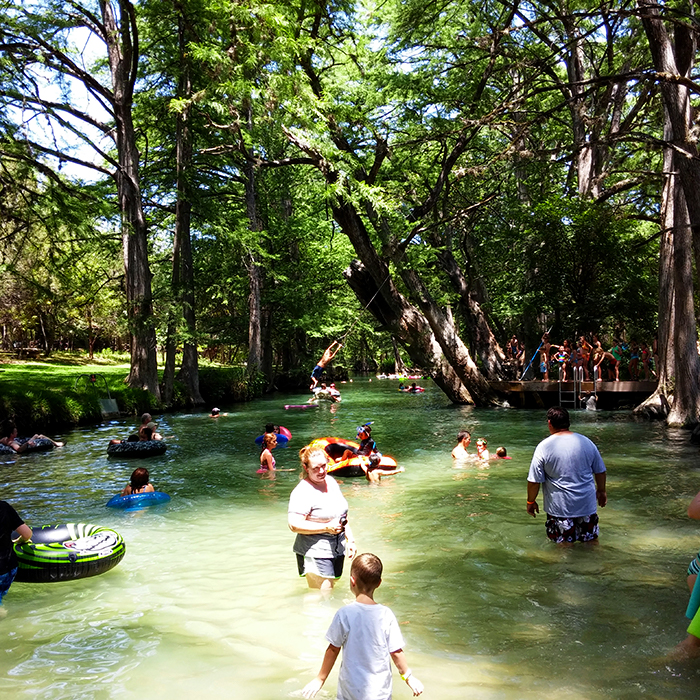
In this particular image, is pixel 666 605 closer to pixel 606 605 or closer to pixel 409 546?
pixel 606 605

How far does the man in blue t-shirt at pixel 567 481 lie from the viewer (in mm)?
6516

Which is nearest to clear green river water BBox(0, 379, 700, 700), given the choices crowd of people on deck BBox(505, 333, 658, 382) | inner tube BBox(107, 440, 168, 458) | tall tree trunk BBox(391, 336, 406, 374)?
inner tube BBox(107, 440, 168, 458)

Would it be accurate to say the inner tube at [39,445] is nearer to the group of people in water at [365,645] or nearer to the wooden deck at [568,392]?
the group of people in water at [365,645]

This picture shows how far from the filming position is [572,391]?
2589cm

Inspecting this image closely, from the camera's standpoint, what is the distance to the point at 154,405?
25906mm

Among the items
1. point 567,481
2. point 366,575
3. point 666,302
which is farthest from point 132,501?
point 666,302

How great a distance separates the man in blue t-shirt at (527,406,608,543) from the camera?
6.52m

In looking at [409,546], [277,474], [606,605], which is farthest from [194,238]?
[606,605]

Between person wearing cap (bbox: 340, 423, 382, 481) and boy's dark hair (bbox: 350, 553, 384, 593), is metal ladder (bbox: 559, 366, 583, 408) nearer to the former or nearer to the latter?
person wearing cap (bbox: 340, 423, 382, 481)

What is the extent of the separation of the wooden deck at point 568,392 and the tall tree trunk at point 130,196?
1532 cm

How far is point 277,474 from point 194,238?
27.9 metres

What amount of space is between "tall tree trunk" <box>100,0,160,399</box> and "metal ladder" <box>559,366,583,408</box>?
17086mm

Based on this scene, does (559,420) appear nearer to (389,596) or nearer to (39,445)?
(389,596)

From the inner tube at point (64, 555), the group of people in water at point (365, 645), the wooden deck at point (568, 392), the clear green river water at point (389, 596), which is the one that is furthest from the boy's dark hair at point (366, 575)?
the wooden deck at point (568, 392)
